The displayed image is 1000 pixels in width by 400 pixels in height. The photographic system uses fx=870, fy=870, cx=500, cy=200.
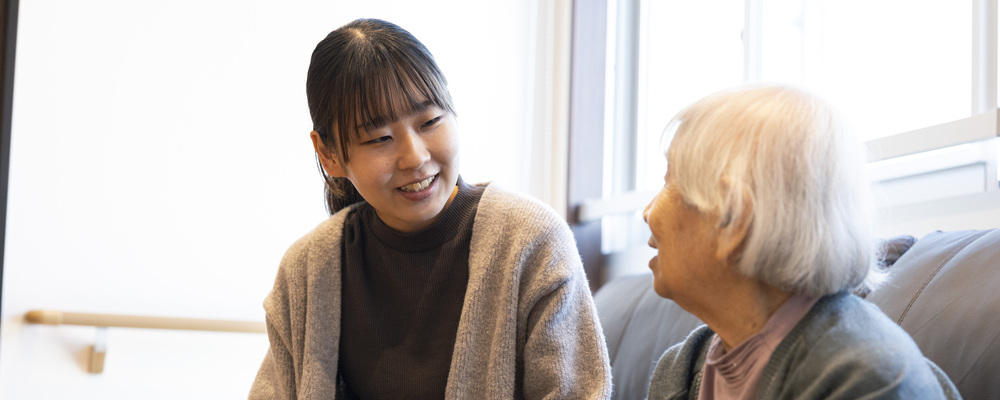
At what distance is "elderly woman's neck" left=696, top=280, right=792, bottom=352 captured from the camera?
36.7 inches

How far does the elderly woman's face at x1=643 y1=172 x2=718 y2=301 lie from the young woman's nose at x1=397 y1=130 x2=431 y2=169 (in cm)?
46

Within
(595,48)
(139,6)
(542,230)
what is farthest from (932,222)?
(139,6)

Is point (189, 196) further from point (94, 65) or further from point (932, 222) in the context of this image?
point (932, 222)

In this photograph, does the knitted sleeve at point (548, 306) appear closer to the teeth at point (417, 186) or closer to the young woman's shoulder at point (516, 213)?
the young woman's shoulder at point (516, 213)

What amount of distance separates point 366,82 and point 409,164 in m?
0.14

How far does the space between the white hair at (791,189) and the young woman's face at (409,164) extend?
0.55 meters

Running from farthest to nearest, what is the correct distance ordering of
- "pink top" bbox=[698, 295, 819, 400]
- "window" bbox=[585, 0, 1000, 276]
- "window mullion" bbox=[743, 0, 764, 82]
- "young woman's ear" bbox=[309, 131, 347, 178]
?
"window mullion" bbox=[743, 0, 764, 82], "window" bbox=[585, 0, 1000, 276], "young woman's ear" bbox=[309, 131, 347, 178], "pink top" bbox=[698, 295, 819, 400]

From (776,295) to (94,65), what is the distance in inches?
97.2

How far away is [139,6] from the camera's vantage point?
284 cm

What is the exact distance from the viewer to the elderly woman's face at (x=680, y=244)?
936 millimetres

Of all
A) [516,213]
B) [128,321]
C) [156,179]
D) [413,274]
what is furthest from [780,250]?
[156,179]

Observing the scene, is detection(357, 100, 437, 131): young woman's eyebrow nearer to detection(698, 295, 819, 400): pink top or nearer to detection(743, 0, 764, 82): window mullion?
detection(698, 295, 819, 400): pink top

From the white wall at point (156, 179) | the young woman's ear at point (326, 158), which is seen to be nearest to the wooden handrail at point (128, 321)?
the white wall at point (156, 179)

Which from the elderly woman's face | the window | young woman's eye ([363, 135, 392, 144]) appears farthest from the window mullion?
the elderly woman's face
